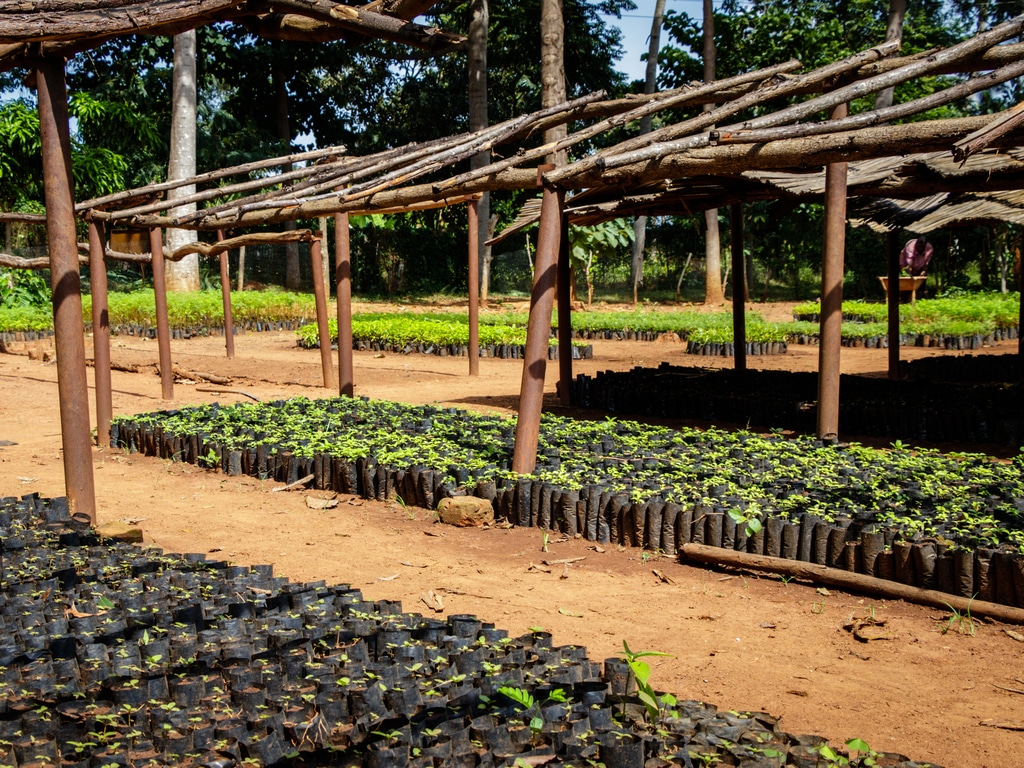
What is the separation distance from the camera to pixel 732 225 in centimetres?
1240

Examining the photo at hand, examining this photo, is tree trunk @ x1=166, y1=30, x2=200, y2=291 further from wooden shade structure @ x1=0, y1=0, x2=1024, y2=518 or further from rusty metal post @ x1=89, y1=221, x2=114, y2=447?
wooden shade structure @ x1=0, y1=0, x2=1024, y2=518

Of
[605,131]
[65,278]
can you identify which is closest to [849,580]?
[605,131]

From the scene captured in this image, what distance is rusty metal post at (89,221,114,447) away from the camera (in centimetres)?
921

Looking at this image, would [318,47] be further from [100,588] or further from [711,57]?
[100,588]

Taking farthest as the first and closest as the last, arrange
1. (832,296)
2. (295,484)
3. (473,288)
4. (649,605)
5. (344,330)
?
(473,288)
(344,330)
(832,296)
(295,484)
(649,605)

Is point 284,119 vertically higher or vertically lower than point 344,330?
higher

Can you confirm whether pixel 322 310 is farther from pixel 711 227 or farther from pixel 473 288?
pixel 711 227

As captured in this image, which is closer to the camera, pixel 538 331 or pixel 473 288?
pixel 538 331

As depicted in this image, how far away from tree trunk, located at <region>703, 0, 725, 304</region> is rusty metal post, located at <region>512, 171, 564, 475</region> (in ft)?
61.6

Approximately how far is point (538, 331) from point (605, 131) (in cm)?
197

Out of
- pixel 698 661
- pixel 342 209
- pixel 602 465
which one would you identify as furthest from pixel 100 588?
pixel 342 209

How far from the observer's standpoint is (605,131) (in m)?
7.61

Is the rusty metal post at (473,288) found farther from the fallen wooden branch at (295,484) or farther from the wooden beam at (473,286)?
the fallen wooden branch at (295,484)

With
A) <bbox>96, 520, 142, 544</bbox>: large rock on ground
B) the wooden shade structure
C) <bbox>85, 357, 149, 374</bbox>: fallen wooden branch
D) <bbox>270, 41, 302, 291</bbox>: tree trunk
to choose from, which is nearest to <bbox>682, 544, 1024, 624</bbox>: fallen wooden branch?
the wooden shade structure
